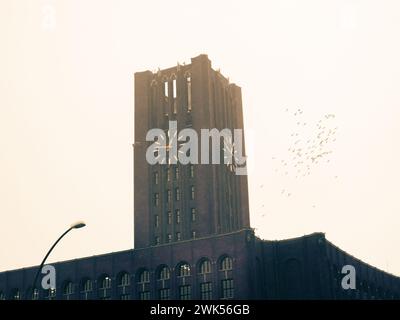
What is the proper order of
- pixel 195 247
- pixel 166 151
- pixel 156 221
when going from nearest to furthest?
pixel 195 247 < pixel 156 221 < pixel 166 151

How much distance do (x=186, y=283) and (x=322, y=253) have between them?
1372cm

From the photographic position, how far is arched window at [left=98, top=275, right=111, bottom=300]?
66.8m

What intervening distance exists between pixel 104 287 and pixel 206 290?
41.6ft

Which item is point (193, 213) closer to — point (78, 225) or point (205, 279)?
point (205, 279)

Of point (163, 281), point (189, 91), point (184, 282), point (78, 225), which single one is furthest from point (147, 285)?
point (78, 225)

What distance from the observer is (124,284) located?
66188 mm

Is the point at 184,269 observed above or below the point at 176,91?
below

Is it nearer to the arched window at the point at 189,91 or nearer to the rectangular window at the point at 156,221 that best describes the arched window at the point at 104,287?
the rectangular window at the point at 156,221

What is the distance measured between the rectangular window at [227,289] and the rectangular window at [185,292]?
360 centimetres

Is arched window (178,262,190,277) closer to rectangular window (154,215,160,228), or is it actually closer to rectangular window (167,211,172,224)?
rectangular window (167,211,172,224)
